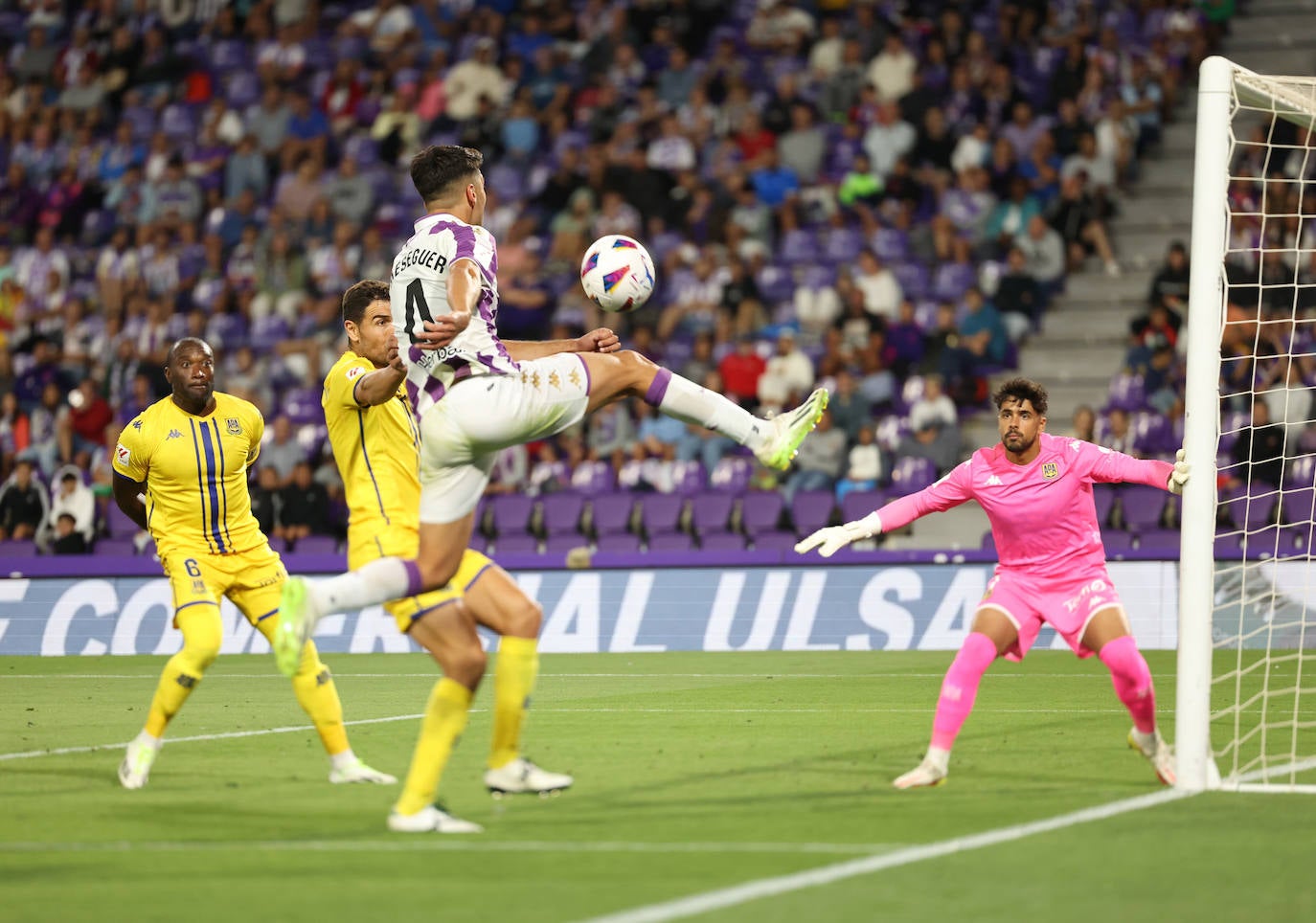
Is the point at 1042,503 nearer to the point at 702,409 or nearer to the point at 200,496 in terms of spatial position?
the point at 702,409

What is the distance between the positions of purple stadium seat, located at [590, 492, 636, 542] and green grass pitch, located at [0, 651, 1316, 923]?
24.6ft

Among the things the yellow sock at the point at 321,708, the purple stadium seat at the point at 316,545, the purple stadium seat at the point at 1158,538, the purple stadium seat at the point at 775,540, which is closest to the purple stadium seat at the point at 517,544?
the purple stadium seat at the point at 316,545

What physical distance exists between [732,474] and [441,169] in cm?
1317

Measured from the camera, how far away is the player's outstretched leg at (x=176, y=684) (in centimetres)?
848

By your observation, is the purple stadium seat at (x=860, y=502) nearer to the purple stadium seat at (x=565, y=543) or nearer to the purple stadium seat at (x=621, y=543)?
the purple stadium seat at (x=621, y=543)

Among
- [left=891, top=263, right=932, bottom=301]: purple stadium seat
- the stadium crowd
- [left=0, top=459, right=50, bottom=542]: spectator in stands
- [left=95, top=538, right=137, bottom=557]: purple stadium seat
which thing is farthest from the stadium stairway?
[left=0, top=459, right=50, bottom=542]: spectator in stands

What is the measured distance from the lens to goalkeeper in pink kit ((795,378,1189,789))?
8.20 metres

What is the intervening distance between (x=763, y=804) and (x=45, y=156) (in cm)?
2425

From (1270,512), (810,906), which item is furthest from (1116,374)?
(810,906)

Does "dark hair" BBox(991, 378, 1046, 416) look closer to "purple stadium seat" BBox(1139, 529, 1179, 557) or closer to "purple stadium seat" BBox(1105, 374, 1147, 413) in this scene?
"purple stadium seat" BBox(1139, 529, 1179, 557)

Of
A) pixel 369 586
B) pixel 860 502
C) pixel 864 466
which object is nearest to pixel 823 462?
pixel 864 466

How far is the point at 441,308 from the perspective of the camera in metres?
7.06

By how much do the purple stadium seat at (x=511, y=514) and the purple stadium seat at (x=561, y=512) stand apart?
212 millimetres

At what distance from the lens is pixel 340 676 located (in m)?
15.7
